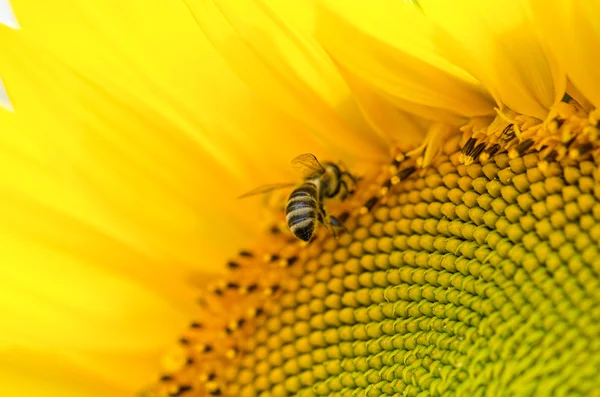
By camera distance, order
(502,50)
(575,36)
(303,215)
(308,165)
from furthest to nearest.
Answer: (308,165), (303,215), (502,50), (575,36)

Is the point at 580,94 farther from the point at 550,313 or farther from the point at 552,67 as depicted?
the point at 550,313

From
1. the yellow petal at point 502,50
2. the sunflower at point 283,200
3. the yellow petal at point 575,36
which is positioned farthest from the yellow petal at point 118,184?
the yellow petal at point 575,36

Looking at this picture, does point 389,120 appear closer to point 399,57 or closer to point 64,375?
point 399,57

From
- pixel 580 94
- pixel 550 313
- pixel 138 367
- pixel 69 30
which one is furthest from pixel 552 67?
pixel 138 367

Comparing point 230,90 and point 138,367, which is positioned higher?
point 230,90

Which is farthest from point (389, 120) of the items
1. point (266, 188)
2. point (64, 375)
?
point (64, 375)

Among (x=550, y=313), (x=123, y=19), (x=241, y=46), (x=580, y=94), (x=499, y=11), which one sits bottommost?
(x=550, y=313)

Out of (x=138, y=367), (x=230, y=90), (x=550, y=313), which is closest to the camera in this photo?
(x=550, y=313)

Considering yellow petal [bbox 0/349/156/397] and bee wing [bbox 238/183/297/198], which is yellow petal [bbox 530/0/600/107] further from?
yellow petal [bbox 0/349/156/397]
